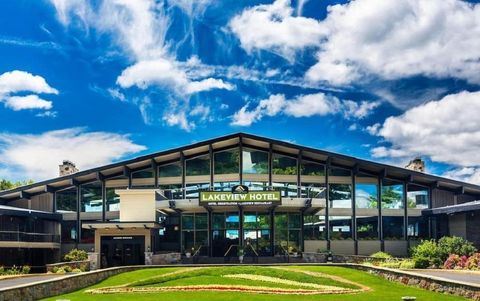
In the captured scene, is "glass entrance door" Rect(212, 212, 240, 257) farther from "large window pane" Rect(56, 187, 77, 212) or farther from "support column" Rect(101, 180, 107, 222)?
"large window pane" Rect(56, 187, 77, 212)

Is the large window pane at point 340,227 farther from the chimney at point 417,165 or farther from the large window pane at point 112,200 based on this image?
the large window pane at point 112,200

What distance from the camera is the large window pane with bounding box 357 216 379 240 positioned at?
158ft

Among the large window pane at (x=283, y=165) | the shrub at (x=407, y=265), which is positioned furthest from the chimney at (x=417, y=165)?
the shrub at (x=407, y=265)

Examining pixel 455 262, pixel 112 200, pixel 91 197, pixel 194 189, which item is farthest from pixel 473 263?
pixel 91 197

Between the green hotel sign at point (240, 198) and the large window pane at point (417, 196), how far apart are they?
39.2 feet

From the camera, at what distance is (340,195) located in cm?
4850

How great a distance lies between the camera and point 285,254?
4591 centimetres

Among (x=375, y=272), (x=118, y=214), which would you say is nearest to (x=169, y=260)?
(x=118, y=214)

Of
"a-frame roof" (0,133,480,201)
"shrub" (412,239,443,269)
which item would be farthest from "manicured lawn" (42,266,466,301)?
"a-frame roof" (0,133,480,201)

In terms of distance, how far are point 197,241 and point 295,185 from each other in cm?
821

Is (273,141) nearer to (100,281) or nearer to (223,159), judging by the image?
(223,159)

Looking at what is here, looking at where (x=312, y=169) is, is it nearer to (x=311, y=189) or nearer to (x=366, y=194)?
(x=311, y=189)

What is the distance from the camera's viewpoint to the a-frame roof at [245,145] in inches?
1823

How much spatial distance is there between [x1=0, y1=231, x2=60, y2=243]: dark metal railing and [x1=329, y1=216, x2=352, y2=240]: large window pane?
66.3ft
